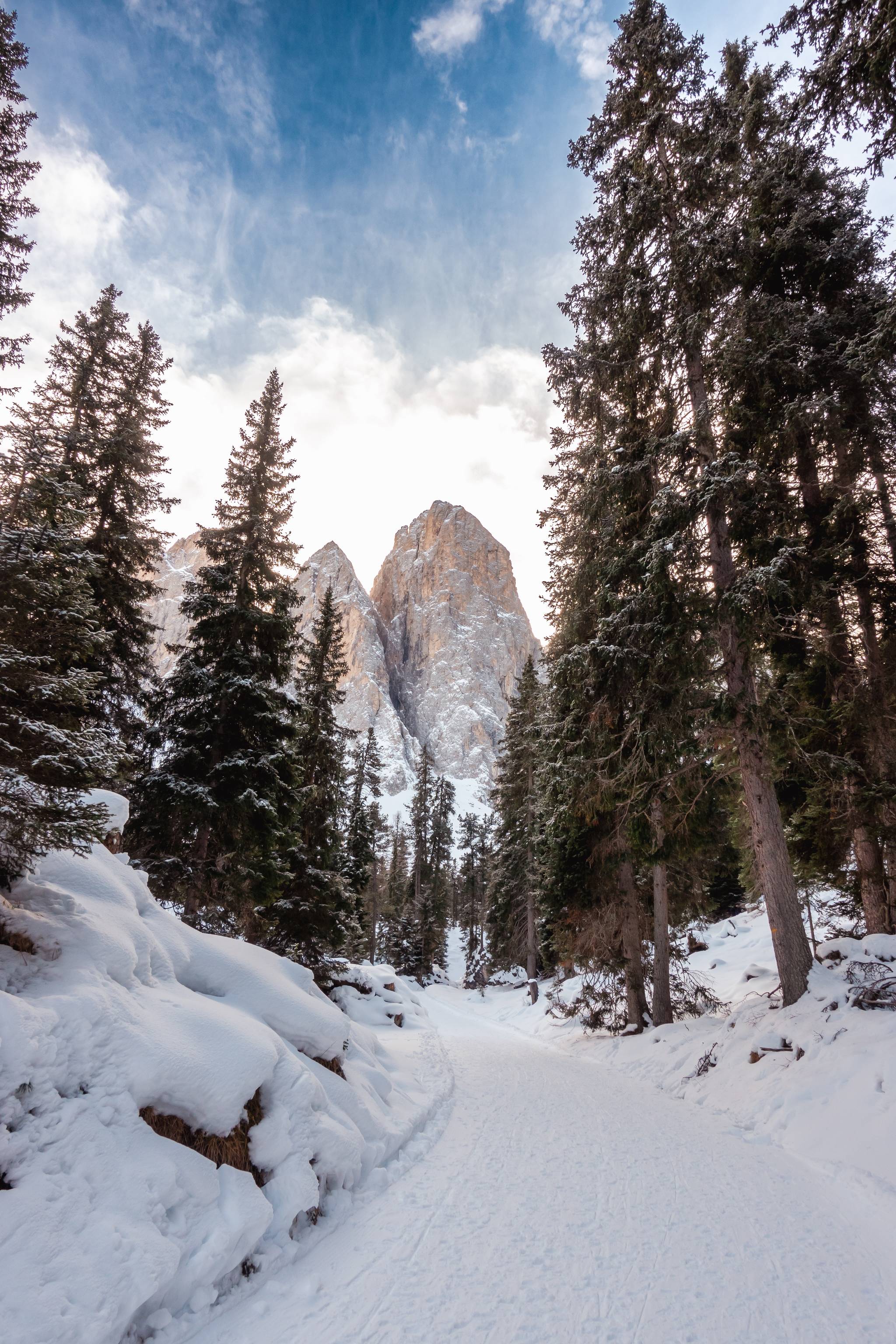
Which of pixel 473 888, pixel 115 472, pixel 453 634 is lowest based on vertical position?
pixel 473 888

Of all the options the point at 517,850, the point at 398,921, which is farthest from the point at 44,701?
the point at 398,921

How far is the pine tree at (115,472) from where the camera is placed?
467 inches

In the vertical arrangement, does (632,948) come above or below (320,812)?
below

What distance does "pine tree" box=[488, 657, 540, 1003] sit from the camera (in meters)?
24.8

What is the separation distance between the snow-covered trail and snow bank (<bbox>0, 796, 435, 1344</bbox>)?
0.38 m

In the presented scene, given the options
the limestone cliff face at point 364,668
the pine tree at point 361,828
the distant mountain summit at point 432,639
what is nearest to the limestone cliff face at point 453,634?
the distant mountain summit at point 432,639

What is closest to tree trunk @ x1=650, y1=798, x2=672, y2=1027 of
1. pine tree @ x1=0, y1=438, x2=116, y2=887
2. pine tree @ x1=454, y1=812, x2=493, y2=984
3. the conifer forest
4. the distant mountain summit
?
the conifer forest

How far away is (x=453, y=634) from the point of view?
169 metres

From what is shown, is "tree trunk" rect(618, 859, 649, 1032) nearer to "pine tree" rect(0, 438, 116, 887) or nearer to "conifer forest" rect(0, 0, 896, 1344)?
"conifer forest" rect(0, 0, 896, 1344)

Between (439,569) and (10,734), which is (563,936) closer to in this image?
(10,734)

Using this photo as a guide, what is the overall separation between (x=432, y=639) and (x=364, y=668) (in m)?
24.1

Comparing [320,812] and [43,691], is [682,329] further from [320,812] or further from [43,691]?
[320,812]

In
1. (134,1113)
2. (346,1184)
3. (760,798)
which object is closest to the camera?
(134,1113)

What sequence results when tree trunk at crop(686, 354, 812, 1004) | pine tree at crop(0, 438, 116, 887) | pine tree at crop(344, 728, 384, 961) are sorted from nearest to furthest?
pine tree at crop(0, 438, 116, 887) < tree trunk at crop(686, 354, 812, 1004) < pine tree at crop(344, 728, 384, 961)
